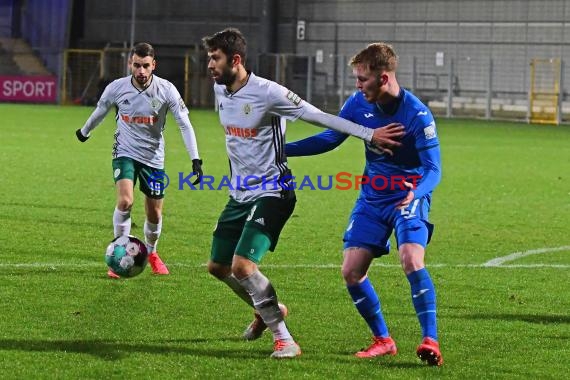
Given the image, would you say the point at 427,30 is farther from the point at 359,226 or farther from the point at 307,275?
the point at 359,226

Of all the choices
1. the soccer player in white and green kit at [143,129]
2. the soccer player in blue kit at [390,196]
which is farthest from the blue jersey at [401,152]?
the soccer player in white and green kit at [143,129]

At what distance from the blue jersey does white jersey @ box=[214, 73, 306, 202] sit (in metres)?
0.33

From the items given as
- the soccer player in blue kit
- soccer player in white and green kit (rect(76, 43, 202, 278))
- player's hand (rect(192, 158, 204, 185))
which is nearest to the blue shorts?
the soccer player in blue kit

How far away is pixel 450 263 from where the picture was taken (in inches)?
452

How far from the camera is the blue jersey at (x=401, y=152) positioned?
7180 millimetres

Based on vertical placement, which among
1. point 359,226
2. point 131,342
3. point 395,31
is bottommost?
point 131,342

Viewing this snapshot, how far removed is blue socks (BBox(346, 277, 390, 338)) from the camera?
7391 millimetres

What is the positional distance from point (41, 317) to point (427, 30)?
38.4m

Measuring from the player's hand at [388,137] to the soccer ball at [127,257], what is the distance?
7.35ft

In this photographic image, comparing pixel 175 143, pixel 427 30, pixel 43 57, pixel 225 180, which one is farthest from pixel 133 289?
pixel 43 57

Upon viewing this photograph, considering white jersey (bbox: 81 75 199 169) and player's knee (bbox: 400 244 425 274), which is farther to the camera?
white jersey (bbox: 81 75 199 169)

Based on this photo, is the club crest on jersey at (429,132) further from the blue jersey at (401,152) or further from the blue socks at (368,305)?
the blue socks at (368,305)

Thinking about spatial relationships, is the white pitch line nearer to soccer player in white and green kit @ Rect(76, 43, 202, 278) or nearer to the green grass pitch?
the green grass pitch

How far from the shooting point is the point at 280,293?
9.66 meters
